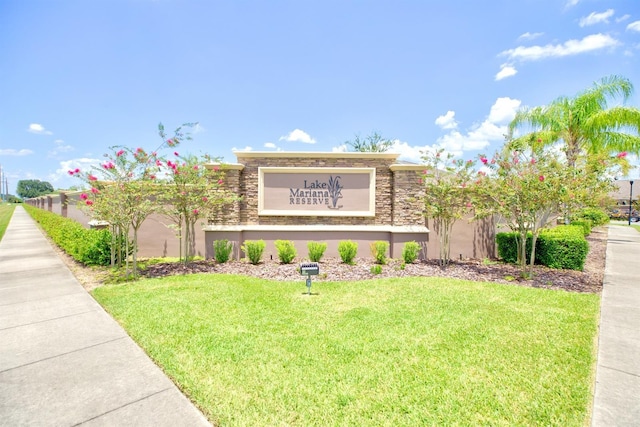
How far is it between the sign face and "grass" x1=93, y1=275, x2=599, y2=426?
452 cm

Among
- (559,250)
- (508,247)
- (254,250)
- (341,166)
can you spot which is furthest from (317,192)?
(559,250)

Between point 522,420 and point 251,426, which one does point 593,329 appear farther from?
point 251,426

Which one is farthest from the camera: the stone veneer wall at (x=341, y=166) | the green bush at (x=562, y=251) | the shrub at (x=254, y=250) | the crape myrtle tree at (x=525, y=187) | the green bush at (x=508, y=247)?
the stone veneer wall at (x=341, y=166)

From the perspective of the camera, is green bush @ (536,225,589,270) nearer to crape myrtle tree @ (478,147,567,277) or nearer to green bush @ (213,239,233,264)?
crape myrtle tree @ (478,147,567,277)

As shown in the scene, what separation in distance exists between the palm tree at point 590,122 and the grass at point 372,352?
490 inches

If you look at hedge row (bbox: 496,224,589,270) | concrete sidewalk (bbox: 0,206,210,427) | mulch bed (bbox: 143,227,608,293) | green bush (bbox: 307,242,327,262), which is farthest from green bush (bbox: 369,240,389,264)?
concrete sidewalk (bbox: 0,206,210,427)

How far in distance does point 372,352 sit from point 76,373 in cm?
351

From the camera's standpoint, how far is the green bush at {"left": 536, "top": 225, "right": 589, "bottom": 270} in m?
8.38

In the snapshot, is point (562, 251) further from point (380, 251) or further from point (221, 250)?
point (221, 250)

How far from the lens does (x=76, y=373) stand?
3.24m

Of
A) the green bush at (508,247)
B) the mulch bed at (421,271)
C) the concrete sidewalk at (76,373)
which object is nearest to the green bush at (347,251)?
the mulch bed at (421,271)

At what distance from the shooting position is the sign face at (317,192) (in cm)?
1041

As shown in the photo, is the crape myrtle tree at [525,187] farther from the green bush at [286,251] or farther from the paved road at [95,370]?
the green bush at [286,251]

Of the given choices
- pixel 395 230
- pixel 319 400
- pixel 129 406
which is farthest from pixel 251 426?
pixel 395 230
